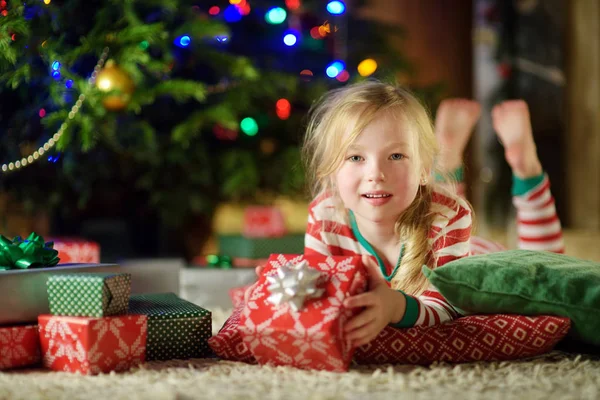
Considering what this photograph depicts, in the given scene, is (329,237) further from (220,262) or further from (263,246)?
(263,246)

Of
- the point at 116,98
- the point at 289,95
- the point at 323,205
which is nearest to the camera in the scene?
the point at 323,205

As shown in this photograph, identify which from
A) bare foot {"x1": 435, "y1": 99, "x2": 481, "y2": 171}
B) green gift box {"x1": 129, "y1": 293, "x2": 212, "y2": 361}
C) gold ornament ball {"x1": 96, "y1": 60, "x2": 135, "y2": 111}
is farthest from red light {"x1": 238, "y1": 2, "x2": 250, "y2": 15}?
green gift box {"x1": 129, "y1": 293, "x2": 212, "y2": 361}

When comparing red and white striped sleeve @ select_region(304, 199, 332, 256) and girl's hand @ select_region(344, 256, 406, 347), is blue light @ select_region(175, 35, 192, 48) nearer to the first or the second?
red and white striped sleeve @ select_region(304, 199, 332, 256)

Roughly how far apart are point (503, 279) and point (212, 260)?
93 centimetres

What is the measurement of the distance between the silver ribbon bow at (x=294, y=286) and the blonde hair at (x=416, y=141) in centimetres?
28

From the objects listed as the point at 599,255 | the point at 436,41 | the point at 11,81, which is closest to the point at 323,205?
the point at 11,81

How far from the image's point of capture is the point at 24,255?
1013 mm

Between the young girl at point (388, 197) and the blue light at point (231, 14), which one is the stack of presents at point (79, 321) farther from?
the blue light at point (231, 14)

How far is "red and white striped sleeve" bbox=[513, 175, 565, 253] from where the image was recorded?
163cm

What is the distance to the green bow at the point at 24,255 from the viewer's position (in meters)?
1.01

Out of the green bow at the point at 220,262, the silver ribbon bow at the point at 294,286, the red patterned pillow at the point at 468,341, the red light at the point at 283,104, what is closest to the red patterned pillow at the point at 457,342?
the red patterned pillow at the point at 468,341

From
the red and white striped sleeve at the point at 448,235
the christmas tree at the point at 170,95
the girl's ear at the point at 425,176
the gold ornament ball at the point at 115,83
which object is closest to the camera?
the red and white striped sleeve at the point at 448,235

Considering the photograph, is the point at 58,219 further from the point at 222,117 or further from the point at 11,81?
the point at 11,81

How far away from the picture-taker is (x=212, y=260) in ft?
5.86
